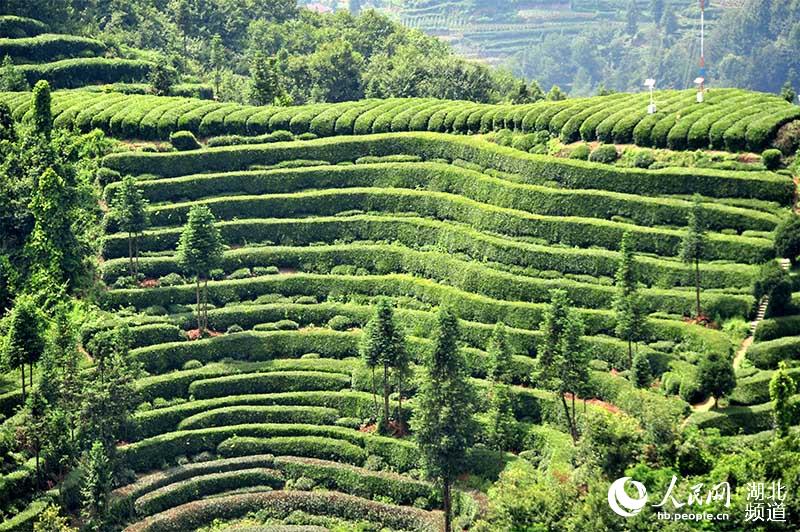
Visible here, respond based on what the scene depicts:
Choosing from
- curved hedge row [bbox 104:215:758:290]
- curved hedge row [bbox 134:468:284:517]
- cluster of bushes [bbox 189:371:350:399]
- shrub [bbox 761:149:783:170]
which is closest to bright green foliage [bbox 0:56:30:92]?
curved hedge row [bbox 104:215:758:290]

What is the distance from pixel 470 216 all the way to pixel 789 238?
24.1 metres

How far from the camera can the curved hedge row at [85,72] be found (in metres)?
128

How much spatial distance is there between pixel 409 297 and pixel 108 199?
2615 cm

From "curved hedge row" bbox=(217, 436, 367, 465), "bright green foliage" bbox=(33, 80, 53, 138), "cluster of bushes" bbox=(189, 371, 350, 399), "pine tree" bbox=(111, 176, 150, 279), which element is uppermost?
"bright green foliage" bbox=(33, 80, 53, 138)

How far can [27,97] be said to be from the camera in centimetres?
11775

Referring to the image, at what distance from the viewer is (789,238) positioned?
8506 cm

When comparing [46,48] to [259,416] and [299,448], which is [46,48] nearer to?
[259,416]

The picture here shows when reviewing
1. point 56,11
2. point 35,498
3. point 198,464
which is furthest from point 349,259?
point 56,11

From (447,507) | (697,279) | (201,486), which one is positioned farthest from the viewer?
(697,279)

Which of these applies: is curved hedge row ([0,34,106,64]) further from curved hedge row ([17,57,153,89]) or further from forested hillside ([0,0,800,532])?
forested hillside ([0,0,800,532])

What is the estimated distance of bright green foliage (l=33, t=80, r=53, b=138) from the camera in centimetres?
10806

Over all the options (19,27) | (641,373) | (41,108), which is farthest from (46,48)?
(641,373)

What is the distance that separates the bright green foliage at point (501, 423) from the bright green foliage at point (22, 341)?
91.8ft

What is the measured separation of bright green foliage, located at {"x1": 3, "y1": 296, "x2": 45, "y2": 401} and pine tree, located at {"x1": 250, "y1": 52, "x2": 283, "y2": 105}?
4686cm
